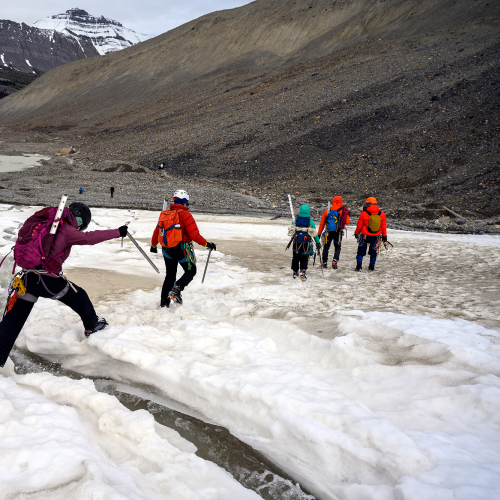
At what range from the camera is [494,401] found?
3379 mm

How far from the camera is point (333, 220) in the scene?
9062 millimetres

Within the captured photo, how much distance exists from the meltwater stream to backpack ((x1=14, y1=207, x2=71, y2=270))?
1.42 meters

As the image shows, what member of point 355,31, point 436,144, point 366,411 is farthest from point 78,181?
point 355,31

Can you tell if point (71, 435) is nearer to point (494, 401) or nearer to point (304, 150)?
point (494, 401)

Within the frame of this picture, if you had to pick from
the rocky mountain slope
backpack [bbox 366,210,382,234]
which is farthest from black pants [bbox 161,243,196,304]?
the rocky mountain slope

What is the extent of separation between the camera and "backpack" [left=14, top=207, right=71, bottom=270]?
3824mm

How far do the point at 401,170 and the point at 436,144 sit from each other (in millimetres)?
3543

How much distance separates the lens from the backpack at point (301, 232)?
7.62 m

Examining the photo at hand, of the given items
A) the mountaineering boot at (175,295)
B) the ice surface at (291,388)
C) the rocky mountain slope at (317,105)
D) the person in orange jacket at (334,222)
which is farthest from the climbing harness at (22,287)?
the rocky mountain slope at (317,105)

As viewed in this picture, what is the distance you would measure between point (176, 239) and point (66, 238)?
172 cm

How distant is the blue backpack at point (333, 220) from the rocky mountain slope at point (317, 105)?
1183cm

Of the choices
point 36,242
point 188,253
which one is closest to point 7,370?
point 36,242

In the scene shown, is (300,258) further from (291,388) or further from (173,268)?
(291,388)

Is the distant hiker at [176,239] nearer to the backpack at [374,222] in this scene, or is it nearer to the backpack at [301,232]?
the backpack at [301,232]
